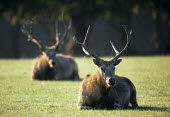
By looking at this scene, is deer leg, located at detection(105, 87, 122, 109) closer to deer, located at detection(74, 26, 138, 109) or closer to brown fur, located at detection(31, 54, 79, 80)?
deer, located at detection(74, 26, 138, 109)

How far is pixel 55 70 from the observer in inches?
890

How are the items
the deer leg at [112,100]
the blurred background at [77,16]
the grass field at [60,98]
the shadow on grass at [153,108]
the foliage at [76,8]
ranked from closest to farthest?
the grass field at [60,98] → the shadow on grass at [153,108] → the deer leg at [112,100] → the blurred background at [77,16] → the foliage at [76,8]

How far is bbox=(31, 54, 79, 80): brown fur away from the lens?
22.4m

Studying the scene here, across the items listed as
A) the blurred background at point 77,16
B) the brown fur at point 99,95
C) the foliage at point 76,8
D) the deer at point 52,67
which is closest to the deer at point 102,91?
the brown fur at point 99,95

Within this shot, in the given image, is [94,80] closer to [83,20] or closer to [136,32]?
[83,20]

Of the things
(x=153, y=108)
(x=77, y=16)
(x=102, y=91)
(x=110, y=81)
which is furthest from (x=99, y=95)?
(x=77, y=16)

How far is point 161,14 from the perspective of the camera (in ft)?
154

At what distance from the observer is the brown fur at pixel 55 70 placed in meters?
22.4

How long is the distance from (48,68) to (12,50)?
27.0m

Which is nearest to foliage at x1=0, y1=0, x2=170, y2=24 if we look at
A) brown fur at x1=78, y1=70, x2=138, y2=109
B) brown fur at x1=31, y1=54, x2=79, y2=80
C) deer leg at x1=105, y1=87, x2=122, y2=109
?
brown fur at x1=31, y1=54, x2=79, y2=80

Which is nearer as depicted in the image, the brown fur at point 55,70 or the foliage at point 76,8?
the brown fur at point 55,70

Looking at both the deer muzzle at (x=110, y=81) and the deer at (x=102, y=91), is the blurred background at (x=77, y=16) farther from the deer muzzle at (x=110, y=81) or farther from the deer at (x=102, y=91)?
the deer muzzle at (x=110, y=81)

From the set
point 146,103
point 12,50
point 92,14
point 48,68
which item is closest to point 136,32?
point 92,14

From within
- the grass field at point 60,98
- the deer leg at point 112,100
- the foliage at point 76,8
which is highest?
the foliage at point 76,8
